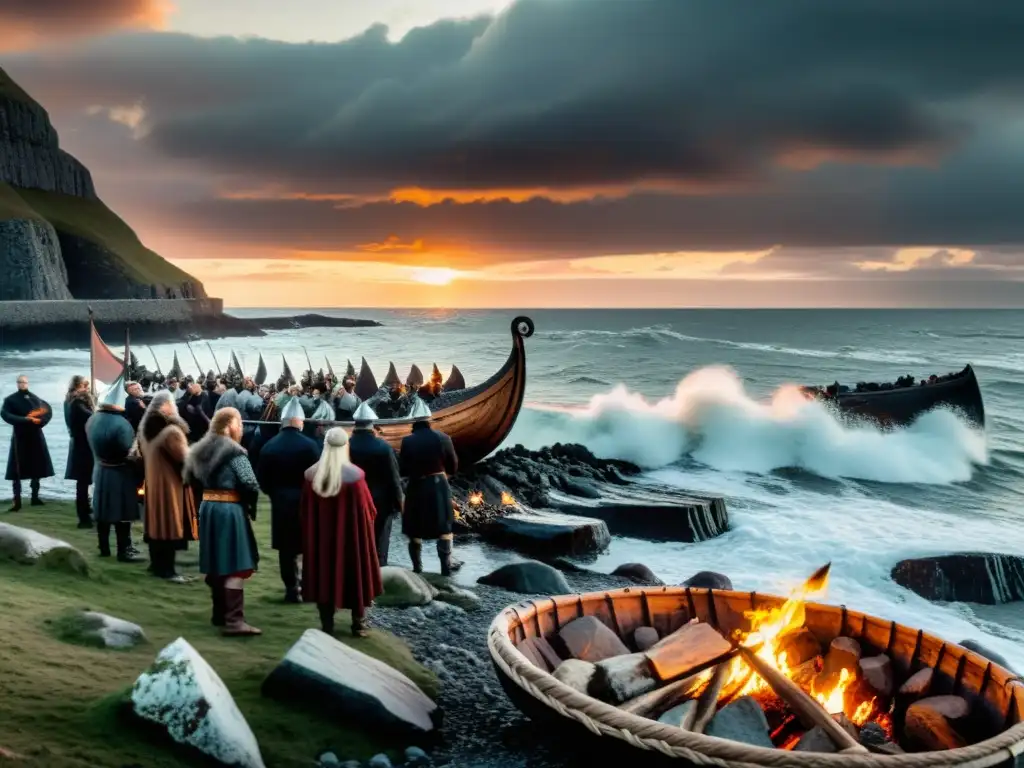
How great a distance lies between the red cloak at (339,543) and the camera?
665 centimetres

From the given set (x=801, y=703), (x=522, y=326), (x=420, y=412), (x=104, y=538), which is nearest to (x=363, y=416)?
(x=420, y=412)

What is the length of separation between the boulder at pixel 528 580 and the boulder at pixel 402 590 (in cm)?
141

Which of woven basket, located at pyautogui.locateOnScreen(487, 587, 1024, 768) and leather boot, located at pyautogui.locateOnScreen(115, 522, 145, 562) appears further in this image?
leather boot, located at pyautogui.locateOnScreen(115, 522, 145, 562)

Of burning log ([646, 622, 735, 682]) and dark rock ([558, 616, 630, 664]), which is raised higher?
burning log ([646, 622, 735, 682])

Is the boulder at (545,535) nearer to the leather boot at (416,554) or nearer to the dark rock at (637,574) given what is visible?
the dark rock at (637,574)

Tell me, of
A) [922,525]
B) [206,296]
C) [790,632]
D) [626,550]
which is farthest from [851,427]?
[206,296]

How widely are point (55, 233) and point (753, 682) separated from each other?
8409 cm

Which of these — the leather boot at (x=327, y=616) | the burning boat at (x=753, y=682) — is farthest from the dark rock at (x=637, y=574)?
the leather boot at (x=327, y=616)

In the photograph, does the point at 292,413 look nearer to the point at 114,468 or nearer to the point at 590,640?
the point at 114,468

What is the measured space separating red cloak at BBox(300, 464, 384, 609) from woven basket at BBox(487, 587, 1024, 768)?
1378 millimetres

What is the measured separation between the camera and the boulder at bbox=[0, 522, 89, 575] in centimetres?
797

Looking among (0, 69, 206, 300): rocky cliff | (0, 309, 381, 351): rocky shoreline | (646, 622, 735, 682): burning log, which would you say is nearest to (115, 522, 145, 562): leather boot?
(646, 622, 735, 682): burning log

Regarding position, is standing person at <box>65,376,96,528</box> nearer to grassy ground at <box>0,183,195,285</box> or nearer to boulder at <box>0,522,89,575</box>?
boulder at <box>0,522,89,575</box>

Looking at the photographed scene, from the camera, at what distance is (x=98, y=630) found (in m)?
6.35
